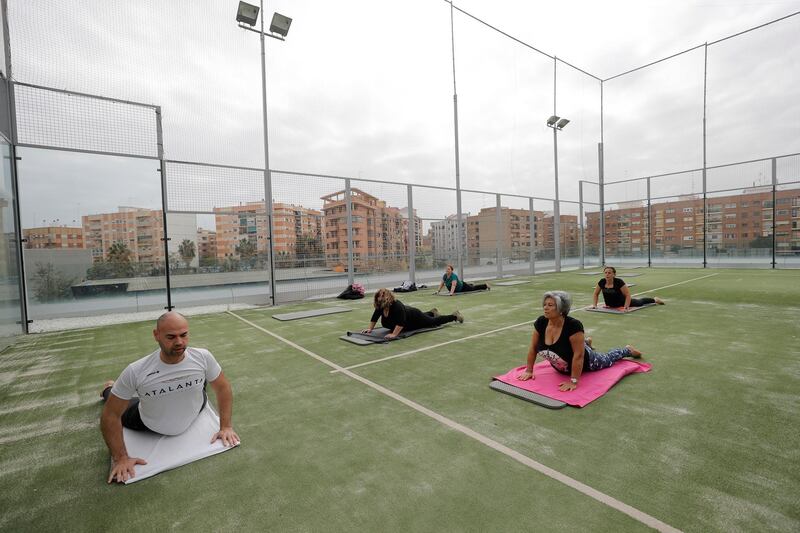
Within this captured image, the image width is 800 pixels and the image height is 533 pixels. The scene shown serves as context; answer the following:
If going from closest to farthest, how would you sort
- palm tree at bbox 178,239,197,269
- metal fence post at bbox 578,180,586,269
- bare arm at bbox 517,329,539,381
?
bare arm at bbox 517,329,539,381, palm tree at bbox 178,239,197,269, metal fence post at bbox 578,180,586,269

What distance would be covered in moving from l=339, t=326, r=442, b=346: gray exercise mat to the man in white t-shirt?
2992mm

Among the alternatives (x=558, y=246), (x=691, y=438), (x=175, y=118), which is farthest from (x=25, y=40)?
(x=558, y=246)

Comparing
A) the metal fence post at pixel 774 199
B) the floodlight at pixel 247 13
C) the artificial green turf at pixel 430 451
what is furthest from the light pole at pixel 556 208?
the artificial green turf at pixel 430 451

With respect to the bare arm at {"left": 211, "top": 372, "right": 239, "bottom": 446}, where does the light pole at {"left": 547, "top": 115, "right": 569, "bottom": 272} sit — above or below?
above

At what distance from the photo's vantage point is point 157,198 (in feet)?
30.1

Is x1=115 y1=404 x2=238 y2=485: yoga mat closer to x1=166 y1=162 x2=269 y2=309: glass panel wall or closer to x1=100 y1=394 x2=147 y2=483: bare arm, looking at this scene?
x1=100 y1=394 x2=147 y2=483: bare arm

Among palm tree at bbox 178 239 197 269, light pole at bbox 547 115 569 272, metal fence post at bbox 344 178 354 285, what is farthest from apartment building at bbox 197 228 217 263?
light pole at bbox 547 115 569 272

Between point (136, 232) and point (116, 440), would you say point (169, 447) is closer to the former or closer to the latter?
point (116, 440)

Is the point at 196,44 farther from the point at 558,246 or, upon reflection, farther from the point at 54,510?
the point at 558,246

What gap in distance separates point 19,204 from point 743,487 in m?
11.3

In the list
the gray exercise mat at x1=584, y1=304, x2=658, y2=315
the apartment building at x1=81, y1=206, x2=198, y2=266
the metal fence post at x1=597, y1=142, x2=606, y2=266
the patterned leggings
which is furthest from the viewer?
the metal fence post at x1=597, y1=142, x2=606, y2=266

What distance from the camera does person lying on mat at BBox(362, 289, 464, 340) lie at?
5.88m

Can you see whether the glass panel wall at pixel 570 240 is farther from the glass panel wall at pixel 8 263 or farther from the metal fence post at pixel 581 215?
the glass panel wall at pixel 8 263

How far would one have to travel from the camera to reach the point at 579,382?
3.67 m
